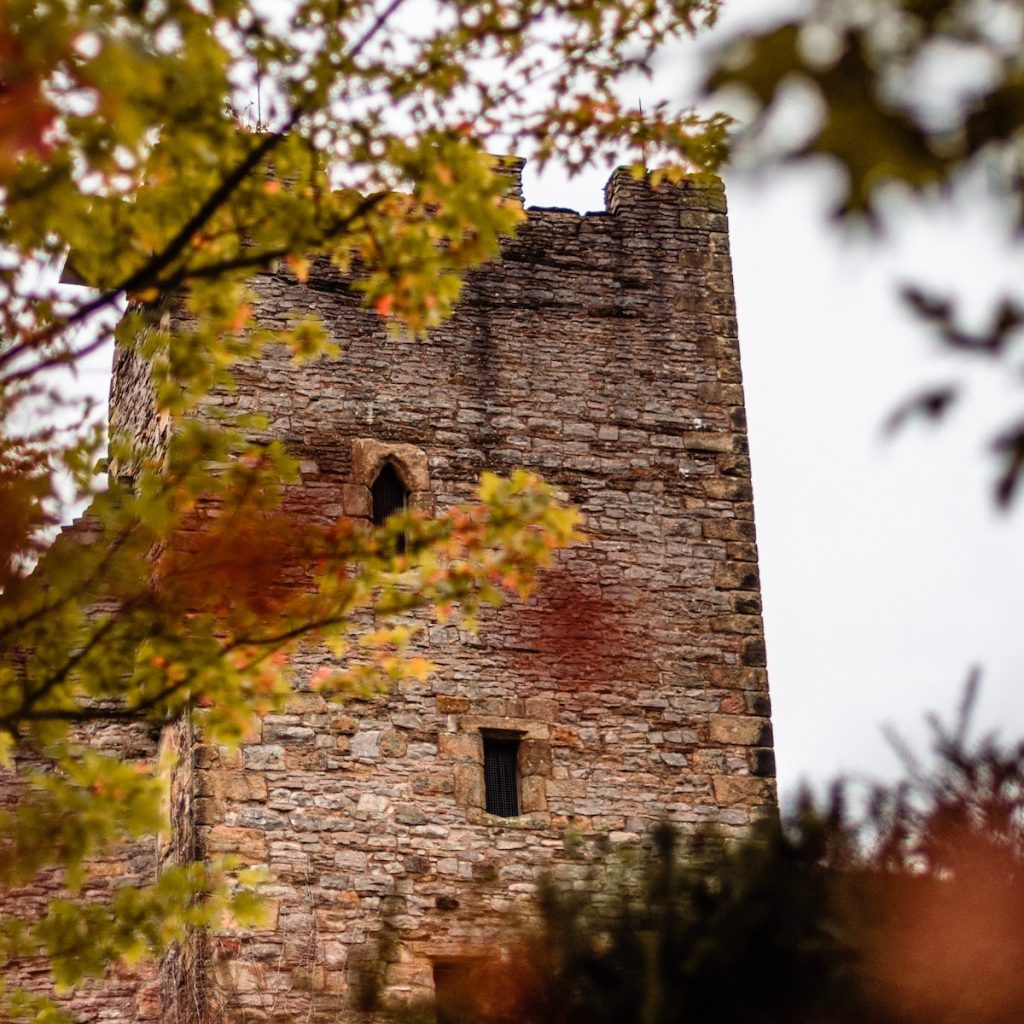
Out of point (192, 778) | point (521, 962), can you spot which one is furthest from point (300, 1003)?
point (521, 962)

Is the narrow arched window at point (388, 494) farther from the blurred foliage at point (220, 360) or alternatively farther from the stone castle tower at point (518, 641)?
the blurred foliage at point (220, 360)

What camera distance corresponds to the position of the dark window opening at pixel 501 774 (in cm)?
900

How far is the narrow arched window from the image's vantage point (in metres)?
9.52

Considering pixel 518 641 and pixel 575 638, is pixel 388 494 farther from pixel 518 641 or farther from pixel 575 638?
pixel 575 638

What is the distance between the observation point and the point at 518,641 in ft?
30.4

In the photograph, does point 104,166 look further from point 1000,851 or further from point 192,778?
point 192,778

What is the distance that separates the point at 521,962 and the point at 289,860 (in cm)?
400

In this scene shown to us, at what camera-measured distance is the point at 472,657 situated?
9.20m

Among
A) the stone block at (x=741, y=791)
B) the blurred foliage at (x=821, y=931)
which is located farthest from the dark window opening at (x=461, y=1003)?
the stone block at (x=741, y=791)

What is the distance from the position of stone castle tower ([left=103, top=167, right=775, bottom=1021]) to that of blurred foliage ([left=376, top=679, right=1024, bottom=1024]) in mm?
3771

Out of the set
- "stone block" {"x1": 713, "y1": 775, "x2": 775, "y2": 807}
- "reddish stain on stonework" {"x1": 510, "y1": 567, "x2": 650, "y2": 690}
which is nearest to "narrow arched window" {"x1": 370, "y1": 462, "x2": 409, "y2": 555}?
"reddish stain on stonework" {"x1": 510, "y1": 567, "x2": 650, "y2": 690}

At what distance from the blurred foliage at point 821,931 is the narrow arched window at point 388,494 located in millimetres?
4930

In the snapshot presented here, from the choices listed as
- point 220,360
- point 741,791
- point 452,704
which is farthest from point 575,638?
point 220,360

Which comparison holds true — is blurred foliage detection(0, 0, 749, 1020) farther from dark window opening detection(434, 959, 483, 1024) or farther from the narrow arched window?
the narrow arched window
